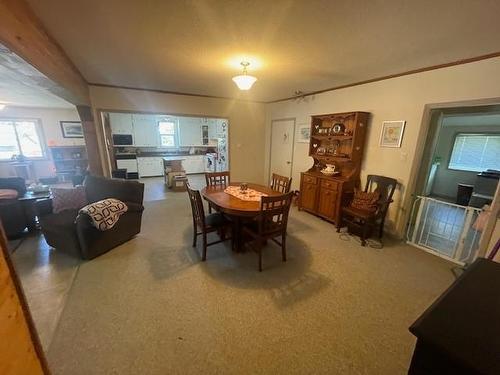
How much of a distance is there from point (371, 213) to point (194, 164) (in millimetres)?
7224

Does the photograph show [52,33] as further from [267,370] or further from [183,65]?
[267,370]

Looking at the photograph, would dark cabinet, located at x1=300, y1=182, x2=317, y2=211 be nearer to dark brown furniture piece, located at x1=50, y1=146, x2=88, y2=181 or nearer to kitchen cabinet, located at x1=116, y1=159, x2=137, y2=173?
kitchen cabinet, located at x1=116, y1=159, x2=137, y2=173

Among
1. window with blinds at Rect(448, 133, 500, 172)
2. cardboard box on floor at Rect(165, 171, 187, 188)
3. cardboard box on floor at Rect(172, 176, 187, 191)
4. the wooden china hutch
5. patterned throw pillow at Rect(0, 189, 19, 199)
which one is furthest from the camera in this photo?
cardboard box on floor at Rect(165, 171, 187, 188)

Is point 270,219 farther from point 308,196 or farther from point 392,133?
point 392,133

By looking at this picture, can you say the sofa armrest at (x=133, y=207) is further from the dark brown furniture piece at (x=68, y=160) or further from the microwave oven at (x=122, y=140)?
the microwave oven at (x=122, y=140)

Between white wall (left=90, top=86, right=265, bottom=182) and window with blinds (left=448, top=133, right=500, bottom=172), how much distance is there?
5.29m

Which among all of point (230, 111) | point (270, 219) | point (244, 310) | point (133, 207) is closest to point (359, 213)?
point (270, 219)

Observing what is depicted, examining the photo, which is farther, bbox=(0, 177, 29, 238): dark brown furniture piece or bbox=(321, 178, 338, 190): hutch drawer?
bbox=(321, 178, 338, 190): hutch drawer

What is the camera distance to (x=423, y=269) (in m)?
2.61

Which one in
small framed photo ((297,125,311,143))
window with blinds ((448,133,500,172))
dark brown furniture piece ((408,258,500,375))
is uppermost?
small framed photo ((297,125,311,143))

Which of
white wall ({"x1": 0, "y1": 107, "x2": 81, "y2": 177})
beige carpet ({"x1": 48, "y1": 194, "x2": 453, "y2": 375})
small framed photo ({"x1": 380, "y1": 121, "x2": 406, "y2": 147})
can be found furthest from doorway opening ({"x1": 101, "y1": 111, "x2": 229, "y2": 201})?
small framed photo ({"x1": 380, "y1": 121, "x2": 406, "y2": 147})

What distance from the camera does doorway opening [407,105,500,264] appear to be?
2.98 meters

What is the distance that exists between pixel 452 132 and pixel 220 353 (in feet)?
25.2

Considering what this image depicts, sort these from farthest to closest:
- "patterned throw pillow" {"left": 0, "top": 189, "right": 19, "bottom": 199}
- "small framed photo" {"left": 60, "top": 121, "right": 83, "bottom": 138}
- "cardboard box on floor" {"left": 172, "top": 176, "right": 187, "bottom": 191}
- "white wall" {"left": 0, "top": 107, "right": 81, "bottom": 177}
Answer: "small framed photo" {"left": 60, "top": 121, "right": 83, "bottom": 138} → "white wall" {"left": 0, "top": 107, "right": 81, "bottom": 177} → "cardboard box on floor" {"left": 172, "top": 176, "right": 187, "bottom": 191} → "patterned throw pillow" {"left": 0, "top": 189, "right": 19, "bottom": 199}
